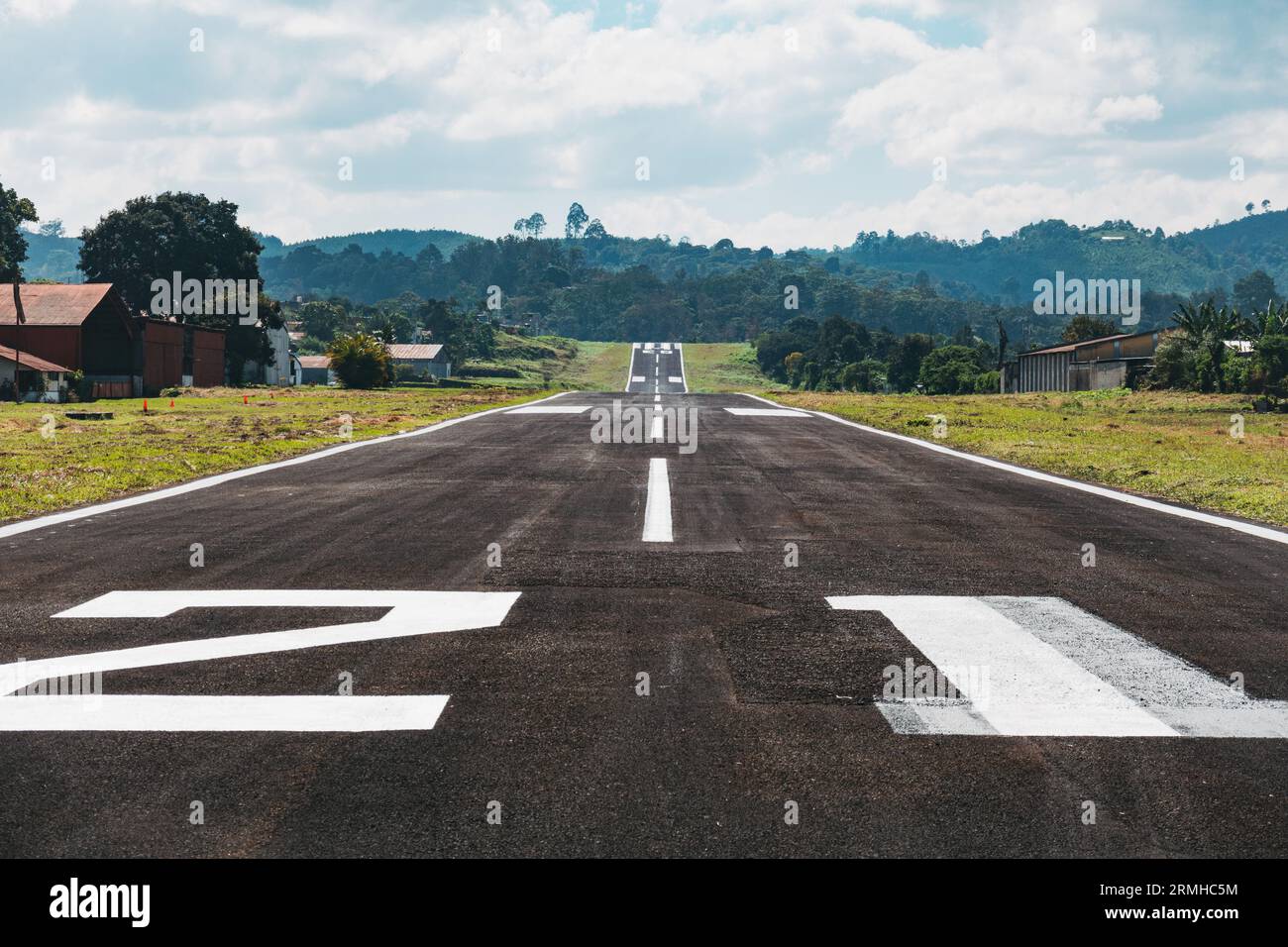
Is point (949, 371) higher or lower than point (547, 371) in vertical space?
lower

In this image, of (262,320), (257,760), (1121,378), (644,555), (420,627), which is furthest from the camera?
(262,320)

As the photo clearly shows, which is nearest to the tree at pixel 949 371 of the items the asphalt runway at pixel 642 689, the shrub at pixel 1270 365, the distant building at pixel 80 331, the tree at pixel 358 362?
the shrub at pixel 1270 365

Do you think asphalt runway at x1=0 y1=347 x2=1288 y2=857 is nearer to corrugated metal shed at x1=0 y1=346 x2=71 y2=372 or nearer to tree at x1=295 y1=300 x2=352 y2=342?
corrugated metal shed at x1=0 y1=346 x2=71 y2=372

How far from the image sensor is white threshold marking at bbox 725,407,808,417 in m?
42.0

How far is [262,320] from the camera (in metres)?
94.8

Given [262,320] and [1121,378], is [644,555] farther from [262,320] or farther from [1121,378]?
[262,320]

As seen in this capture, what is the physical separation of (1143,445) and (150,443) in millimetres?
24741

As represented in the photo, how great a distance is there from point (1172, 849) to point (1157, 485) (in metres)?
15.4

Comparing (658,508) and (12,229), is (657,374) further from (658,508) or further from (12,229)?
(658,508)

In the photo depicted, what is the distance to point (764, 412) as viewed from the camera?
145ft

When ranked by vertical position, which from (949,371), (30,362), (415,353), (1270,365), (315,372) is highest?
(415,353)

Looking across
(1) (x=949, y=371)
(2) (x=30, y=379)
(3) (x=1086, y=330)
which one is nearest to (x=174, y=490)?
(2) (x=30, y=379)

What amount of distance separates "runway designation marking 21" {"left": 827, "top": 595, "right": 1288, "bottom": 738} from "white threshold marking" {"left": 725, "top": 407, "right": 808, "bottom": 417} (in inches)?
1327
